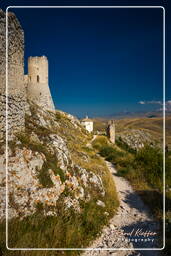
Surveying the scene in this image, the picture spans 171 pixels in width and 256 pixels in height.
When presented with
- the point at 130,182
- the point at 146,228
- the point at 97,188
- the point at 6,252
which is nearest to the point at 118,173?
the point at 130,182

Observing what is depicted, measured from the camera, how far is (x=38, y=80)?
2727cm

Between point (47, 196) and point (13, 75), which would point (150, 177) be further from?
point (13, 75)

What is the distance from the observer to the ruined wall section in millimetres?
6473

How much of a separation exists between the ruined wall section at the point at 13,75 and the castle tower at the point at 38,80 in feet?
64.6

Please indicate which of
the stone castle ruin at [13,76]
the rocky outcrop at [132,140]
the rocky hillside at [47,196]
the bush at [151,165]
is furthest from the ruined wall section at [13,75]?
the rocky outcrop at [132,140]

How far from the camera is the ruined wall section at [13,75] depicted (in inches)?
255

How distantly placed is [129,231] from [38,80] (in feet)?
82.6

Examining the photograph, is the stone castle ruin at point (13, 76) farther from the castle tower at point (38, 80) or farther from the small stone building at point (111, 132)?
the small stone building at point (111, 132)

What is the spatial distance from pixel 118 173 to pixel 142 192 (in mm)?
3026

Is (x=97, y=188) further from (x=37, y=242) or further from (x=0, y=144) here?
(x=0, y=144)

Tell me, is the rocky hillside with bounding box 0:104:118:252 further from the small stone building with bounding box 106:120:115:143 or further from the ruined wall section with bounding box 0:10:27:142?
the small stone building with bounding box 106:120:115:143

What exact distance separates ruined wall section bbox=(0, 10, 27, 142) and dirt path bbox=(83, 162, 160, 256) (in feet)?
16.2

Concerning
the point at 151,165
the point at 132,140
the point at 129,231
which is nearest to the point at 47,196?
the point at 129,231

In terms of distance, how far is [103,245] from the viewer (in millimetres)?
5641
